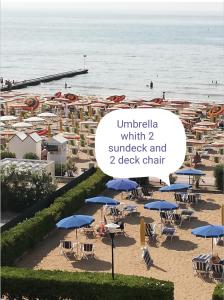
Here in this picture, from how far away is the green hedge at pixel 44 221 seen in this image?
16734 mm

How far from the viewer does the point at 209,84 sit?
76.9 m

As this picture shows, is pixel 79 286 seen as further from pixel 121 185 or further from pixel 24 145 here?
pixel 24 145

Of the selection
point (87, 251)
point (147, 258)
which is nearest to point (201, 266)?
point (147, 258)

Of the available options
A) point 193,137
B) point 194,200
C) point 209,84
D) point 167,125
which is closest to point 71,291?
point 167,125

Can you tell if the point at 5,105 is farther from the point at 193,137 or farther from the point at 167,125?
the point at 167,125

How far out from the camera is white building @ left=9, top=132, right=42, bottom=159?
27.6 meters

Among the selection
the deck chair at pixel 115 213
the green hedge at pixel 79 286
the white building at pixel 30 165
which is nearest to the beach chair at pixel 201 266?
the green hedge at pixel 79 286

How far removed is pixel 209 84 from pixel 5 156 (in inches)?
2086

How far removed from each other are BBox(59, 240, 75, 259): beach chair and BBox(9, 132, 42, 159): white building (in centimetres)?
994

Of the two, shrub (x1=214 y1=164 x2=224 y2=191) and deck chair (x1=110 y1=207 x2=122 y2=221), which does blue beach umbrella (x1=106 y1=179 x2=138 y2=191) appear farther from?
shrub (x1=214 y1=164 x2=224 y2=191)

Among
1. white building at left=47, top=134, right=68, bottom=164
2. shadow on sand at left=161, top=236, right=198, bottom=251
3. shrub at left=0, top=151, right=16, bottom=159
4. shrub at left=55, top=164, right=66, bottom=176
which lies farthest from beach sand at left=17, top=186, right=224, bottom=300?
shrub at left=0, top=151, right=16, bottom=159

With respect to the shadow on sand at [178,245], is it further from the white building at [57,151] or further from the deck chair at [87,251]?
the white building at [57,151]

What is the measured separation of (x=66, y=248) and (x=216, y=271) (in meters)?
4.12

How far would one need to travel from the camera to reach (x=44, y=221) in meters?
18.8
